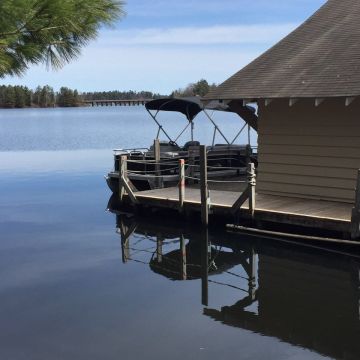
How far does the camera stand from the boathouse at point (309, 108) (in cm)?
1193

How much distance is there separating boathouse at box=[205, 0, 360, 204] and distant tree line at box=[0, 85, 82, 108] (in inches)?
5429

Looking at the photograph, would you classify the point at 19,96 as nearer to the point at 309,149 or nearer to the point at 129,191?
the point at 129,191

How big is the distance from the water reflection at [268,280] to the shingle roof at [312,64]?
3214 mm

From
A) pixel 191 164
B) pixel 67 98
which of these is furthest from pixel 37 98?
pixel 191 164

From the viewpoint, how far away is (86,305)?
8.88 m

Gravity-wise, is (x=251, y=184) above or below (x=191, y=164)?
above

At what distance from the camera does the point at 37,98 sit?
6836 inches

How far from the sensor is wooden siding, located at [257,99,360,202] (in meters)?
12.1

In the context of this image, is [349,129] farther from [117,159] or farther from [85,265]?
[117,159]

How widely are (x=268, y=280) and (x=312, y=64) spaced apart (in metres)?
5.18

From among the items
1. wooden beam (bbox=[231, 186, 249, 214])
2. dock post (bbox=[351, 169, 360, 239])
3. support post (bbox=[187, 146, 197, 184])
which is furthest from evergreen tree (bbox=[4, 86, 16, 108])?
dock post (bbox=[351, 169, 360, 239])

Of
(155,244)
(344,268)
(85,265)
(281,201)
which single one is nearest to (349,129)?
(281,201)

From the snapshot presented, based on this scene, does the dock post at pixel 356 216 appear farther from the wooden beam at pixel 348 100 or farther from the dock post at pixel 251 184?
the dock post at pixel 251 184

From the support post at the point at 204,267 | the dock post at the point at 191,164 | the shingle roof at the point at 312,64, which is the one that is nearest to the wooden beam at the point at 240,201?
the support post at the point at 204,267
